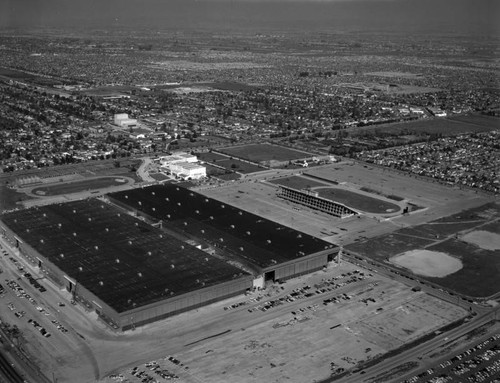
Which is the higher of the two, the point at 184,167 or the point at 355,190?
the point at 184,167

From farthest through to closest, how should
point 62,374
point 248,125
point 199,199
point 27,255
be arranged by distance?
point 248,125 < point 199,199 < point 27,255 < point 62,374

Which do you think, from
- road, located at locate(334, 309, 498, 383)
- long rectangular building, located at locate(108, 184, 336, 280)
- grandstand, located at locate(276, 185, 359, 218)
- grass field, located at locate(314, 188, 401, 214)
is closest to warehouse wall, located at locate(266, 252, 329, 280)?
long rectangular building, located at locate(108, 184, 336, 280)

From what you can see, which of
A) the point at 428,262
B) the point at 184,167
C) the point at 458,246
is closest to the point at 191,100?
the point at 184,167

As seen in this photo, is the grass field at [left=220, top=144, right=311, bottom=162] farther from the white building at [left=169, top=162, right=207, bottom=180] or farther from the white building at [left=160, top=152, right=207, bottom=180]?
the white building at [left=169, top=162, right=207, bottom=180]

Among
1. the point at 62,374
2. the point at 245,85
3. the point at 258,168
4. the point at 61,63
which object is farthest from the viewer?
the point at 61,63

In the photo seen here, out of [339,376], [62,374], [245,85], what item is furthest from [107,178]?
[245,85]

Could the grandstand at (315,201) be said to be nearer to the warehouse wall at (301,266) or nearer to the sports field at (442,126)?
the warehouse wall at (301,266)

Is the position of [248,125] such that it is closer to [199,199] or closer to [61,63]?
[199,199]

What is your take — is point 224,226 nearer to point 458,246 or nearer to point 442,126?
point 458,246
